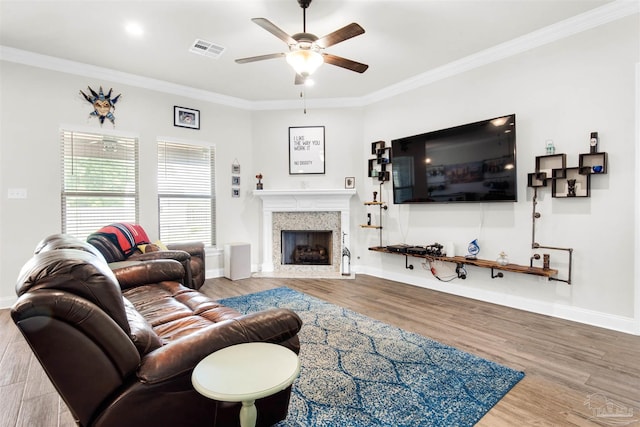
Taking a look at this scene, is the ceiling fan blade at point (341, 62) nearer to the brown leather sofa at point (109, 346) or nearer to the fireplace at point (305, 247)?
the brown leather sofa at point (109, 346)

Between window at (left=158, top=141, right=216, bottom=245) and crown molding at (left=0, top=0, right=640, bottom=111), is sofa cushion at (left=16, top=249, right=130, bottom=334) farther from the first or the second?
crown molding at (left=0, top=0, right=640, bottom=111)

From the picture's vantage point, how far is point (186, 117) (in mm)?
4766

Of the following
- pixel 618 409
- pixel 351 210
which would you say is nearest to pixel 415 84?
pixel 351 210

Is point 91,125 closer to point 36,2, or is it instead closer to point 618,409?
point 36,2

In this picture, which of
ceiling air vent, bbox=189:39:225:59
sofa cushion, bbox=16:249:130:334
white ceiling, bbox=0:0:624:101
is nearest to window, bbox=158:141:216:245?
white ceiling, bbox=0:0:624:101

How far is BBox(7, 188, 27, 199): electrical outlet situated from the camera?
3.55 m

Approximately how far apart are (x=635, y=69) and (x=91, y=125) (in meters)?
5.82

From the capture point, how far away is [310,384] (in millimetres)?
2025

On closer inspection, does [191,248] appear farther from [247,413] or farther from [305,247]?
[247,413]

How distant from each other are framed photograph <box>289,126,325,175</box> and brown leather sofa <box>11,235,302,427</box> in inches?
157

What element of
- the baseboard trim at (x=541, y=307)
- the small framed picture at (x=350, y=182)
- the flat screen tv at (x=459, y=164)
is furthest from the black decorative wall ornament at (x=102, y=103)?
the baseboard trim at (x=541, y=307)

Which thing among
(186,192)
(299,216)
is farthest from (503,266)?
(186,192)

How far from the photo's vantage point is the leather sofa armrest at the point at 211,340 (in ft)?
4.01

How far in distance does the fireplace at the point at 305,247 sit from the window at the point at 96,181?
7.64 feet
